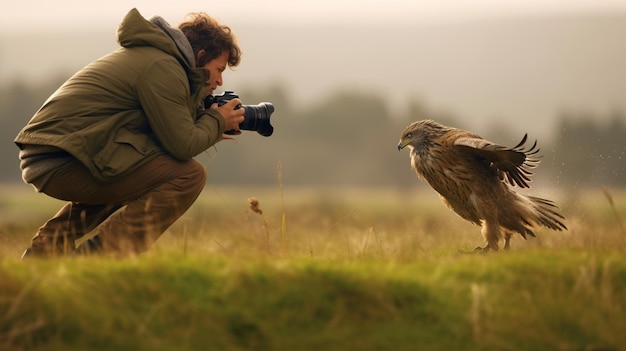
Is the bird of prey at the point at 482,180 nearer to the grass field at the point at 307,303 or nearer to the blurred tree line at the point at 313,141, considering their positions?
the grass field at the point at 307,303

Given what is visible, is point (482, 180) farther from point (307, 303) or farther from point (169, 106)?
point (307, 303)

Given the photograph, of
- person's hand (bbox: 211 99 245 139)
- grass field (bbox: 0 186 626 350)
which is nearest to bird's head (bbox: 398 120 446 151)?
person's hand (bbox: 211 99 245 139)

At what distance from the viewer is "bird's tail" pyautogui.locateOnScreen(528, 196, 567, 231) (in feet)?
25.6

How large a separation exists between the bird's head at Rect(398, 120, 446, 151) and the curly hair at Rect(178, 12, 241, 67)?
7.54ft

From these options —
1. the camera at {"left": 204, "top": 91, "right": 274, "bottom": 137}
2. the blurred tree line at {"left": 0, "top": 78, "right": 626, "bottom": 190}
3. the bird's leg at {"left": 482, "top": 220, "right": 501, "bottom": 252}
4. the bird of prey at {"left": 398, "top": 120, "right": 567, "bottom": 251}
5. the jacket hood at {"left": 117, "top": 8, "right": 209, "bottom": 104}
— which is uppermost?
the jacket hood at {"left": 117, "top": 8, "right": 209, "bottom": 104}

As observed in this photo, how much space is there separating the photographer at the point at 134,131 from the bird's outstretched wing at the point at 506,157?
2226 millimetres

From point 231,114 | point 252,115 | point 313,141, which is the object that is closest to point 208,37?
point 231,114

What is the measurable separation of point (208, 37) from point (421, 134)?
101 inches

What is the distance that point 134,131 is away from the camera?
5984 millimetres

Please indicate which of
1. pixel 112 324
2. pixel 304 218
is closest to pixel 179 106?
pixel 112 324

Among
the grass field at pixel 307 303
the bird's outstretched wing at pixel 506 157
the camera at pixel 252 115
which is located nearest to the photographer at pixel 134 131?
the camera at pixel 252 115

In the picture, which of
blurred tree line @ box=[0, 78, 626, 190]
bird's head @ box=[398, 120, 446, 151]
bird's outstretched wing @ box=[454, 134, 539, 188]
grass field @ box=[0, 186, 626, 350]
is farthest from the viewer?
blurred tree line @ box=[0, 78, 626, 190]

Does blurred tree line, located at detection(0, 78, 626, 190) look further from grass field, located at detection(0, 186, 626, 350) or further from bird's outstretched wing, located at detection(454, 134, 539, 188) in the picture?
grass field, located at detection(0, 186, 626, 350)

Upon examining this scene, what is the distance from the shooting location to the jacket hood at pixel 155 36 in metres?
5.98
